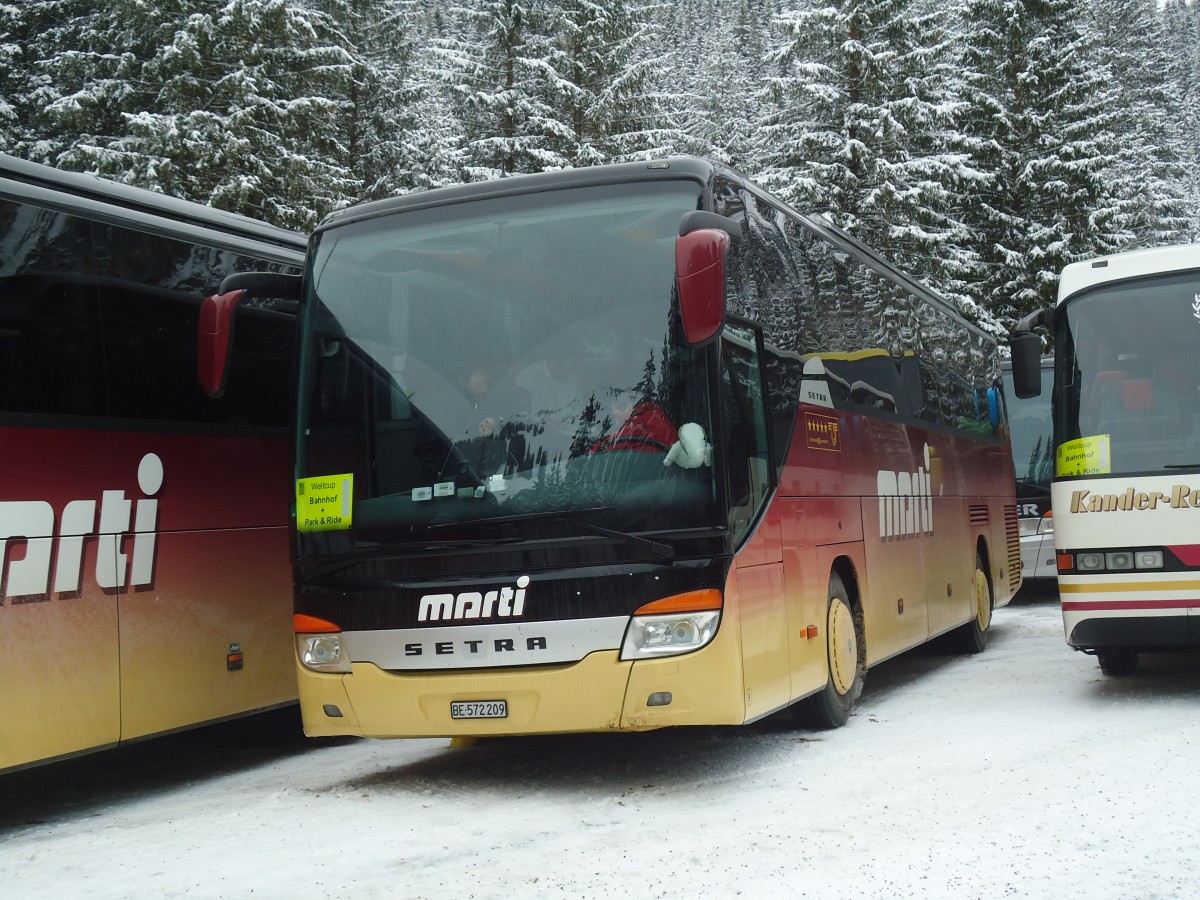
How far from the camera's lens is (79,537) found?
720 centimetres

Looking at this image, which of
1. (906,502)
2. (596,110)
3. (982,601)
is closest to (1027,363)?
(906,502)

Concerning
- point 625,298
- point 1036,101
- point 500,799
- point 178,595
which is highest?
point 1036,101

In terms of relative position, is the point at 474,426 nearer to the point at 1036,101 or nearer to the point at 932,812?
the point at 932,812

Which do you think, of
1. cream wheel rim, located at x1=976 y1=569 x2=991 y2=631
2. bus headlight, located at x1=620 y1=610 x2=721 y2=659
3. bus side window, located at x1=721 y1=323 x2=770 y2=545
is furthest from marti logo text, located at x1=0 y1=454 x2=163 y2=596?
cream wheel rim, located at x1=976 y1=569 x2=991 y2=631

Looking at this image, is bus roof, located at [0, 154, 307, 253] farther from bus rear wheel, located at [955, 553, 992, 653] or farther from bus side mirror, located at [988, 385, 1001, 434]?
bus side mirror, located at [988, 385, 1001, 434]

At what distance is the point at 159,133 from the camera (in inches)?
911

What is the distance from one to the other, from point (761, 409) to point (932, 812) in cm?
249

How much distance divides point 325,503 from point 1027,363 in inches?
225

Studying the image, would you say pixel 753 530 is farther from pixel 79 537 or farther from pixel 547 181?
pixel 79 537

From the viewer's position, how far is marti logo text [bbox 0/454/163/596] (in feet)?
22.2

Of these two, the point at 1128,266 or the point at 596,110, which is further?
the point at 596,110

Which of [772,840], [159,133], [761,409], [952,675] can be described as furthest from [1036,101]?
[772,840]

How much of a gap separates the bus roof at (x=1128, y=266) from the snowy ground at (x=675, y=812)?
2.92m

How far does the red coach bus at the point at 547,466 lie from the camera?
6688 millimetres
